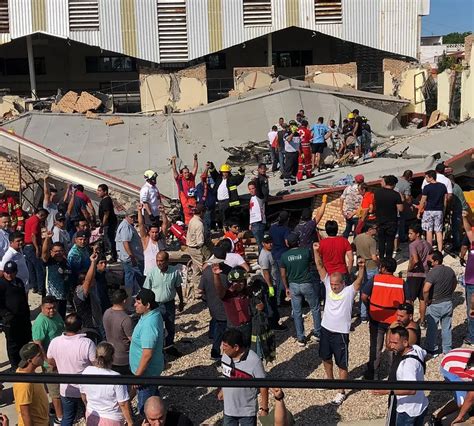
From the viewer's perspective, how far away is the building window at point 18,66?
33.1m

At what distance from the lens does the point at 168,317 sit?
9.27 m

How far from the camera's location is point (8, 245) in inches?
416

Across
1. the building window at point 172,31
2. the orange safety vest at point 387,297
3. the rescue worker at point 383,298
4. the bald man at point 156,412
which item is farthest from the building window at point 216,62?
the bald man at point 156,412

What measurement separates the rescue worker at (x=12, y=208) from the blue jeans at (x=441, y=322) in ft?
24.6

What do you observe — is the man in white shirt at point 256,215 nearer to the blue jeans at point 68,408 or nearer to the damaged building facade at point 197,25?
the blue jeans at point 68,408

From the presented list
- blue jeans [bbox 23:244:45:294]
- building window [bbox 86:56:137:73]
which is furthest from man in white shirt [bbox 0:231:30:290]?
building window [bbox 86:56:137:73]

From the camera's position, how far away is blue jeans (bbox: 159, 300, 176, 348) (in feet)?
30.1

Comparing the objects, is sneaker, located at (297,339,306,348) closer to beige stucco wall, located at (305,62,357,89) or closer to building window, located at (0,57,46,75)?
beige stucco wall, located at (305,62,357,89)

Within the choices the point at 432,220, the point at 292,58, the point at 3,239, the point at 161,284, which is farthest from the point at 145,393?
the point at 292,58

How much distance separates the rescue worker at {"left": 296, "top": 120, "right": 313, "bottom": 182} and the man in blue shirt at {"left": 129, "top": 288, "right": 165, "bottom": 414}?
360 inches

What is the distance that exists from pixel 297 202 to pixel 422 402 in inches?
356

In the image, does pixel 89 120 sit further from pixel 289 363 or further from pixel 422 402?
pixel 422 402

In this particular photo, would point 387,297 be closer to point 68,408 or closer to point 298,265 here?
point 298,265

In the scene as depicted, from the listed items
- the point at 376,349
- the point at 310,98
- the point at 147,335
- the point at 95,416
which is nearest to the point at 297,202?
the point at 310,98
